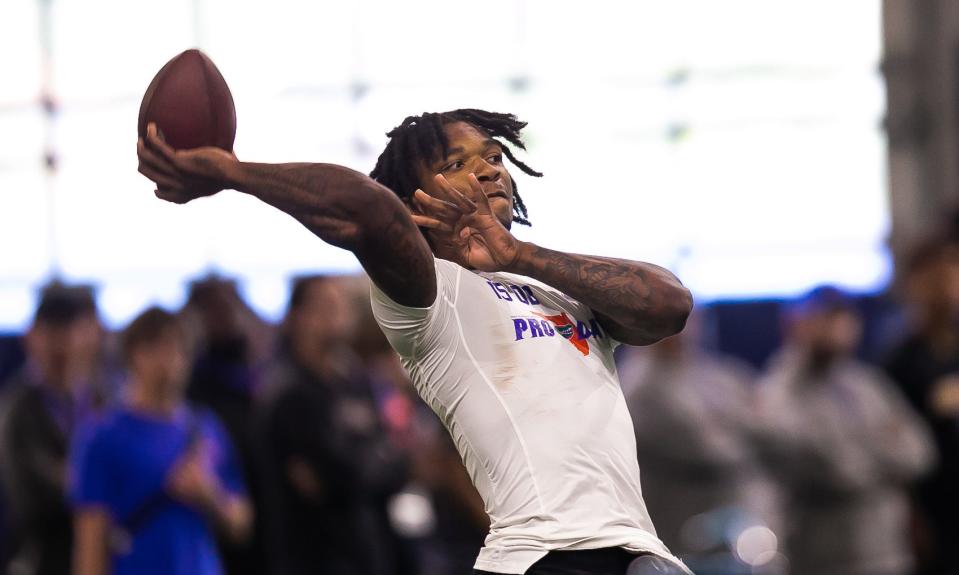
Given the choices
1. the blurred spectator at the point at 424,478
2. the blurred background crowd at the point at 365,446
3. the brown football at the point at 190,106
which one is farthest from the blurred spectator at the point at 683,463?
the brown football at the point at 190,106

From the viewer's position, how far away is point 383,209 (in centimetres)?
244

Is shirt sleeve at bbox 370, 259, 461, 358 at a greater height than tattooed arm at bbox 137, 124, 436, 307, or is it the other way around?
tattooed arm at bbox 137, 124, 436, 307

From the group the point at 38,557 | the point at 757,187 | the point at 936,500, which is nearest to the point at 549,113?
the point at 757,187

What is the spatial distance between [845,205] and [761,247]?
2.65 feet

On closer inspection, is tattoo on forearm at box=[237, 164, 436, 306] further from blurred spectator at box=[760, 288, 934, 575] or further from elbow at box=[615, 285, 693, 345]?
blurred spectator at box=[760, 288, 934, 575]

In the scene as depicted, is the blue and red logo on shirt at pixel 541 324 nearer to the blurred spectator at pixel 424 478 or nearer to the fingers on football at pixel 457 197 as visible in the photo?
the fingers on football at pixel 457 197

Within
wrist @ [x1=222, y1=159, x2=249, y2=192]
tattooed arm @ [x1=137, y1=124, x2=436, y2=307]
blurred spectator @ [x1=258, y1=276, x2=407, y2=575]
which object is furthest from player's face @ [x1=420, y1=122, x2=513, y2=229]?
blurred spectator @ [x1=258, y1=276, x2=407, y2=575]

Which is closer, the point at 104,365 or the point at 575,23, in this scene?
the point at 104,365

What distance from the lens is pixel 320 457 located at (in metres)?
5.55

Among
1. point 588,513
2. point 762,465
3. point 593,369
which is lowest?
point 762,465

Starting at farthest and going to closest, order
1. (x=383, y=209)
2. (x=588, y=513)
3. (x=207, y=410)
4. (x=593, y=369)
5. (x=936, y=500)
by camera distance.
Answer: (x=936, y=500)
(x=207, y=410)
(x=593, y=369)
(x=588, y=513)
(x=383, y=209)

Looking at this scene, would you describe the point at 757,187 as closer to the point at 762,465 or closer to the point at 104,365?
the point at 762,465

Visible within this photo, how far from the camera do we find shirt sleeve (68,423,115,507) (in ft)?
16.0

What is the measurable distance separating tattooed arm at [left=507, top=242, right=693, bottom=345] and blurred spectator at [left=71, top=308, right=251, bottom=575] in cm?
255
